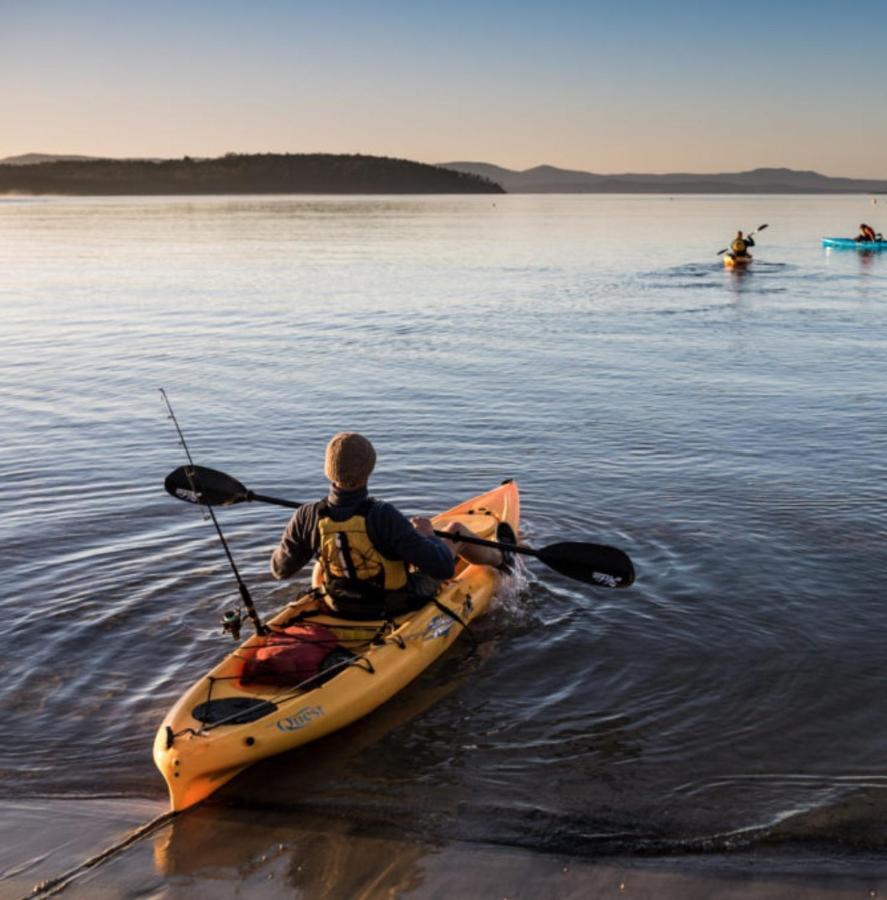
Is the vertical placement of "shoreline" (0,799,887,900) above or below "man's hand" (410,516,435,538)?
below

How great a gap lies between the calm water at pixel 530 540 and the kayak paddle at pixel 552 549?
61cm

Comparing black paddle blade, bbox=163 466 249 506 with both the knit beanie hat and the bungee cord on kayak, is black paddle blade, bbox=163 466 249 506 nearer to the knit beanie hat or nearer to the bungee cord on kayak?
the bungee cord on kayak

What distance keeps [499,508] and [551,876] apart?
5.42 m

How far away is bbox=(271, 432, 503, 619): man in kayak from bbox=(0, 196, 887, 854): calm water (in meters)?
0.75

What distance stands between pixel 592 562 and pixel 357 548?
6.76ft

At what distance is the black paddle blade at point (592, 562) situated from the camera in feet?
25.8

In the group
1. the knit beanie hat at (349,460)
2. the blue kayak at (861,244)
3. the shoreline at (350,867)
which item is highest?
the blue kayak at (861,244)

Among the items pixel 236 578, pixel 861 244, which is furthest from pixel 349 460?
pixel 861 244

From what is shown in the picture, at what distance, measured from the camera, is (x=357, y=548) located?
683cm

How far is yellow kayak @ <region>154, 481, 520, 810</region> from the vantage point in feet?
19.2

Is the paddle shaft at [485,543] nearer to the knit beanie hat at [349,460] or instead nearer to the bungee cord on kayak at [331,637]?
the bungee cord on kayak at [331,637]

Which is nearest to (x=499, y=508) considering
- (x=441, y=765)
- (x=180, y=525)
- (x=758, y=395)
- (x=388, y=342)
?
(x=180, y=525)

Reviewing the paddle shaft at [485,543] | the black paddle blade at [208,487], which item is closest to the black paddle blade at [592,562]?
the paddle shaft at [485,543]

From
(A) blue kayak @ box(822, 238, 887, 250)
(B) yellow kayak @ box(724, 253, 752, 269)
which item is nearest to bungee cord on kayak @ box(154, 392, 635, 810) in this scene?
(B) yellow kayak @ box(724, 253, 752, 269)
